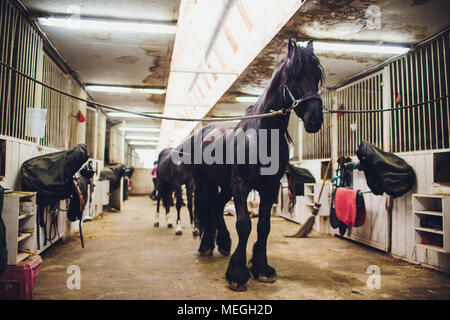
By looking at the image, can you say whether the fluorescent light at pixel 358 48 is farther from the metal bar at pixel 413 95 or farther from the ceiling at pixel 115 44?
the ceiling at pixel 115 44

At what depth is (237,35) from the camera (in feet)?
19.0

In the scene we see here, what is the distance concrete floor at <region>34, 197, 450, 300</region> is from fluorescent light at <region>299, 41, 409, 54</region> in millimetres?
2652

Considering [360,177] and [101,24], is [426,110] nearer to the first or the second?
[360,177]

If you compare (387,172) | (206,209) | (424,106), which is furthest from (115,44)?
(424,106)

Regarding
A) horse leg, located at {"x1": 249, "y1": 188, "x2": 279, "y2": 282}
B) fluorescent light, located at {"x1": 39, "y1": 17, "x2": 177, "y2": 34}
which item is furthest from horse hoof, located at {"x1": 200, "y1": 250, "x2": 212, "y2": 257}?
fluorescent light, located at {"x1": 39, "y1": 17, "x2": 177, "y2": 34}

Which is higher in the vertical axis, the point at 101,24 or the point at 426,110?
the point at 101,24

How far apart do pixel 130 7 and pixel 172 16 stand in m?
0.48

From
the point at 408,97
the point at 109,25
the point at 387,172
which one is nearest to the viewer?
the point at 387,172

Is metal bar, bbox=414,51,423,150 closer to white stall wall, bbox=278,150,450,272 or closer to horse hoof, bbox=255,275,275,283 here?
white stall wall, bbox=278,150,450,272

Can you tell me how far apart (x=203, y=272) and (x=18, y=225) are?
1.59 meters

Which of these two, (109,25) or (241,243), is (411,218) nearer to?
(241,243)

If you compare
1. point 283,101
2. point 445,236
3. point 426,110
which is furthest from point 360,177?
point 283,101

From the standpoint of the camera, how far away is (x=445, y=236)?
2.63 m

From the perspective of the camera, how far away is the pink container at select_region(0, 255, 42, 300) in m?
1.82
